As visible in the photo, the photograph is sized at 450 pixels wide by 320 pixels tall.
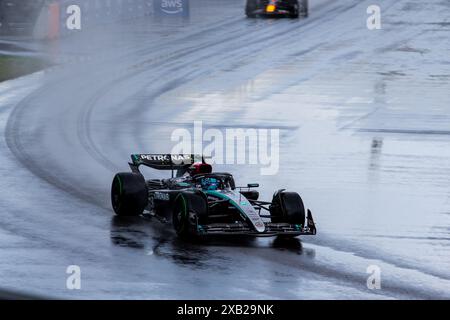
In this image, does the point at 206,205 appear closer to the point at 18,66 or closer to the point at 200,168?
the point at 200,168

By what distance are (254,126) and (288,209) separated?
14.3 meters

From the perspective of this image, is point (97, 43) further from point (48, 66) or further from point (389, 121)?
point (389, 121)

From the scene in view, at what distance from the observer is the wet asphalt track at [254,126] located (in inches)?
692

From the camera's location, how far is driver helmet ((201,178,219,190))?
20.8m

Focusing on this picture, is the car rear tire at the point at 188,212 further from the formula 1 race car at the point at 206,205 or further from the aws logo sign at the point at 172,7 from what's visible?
the aws logo sign at the point at 172,7

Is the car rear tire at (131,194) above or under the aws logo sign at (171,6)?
under

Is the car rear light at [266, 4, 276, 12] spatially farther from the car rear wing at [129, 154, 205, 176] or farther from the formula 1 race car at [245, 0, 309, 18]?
the car rear wing at [129, 154, 205, 176]

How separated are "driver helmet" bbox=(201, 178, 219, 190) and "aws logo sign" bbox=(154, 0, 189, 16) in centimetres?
4508

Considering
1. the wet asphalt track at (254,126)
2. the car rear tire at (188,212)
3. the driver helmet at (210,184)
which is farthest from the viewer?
the driver helmet at (210,184)

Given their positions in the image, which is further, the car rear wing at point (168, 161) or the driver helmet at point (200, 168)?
the car rear wing at point (168, 161)

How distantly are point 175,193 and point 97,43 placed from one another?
110ft

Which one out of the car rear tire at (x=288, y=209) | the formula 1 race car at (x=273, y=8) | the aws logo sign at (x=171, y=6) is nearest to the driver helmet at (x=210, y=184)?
the car rear tire at (x=288, y=209)

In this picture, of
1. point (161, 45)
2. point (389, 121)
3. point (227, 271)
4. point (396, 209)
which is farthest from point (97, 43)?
point (227, 271)
